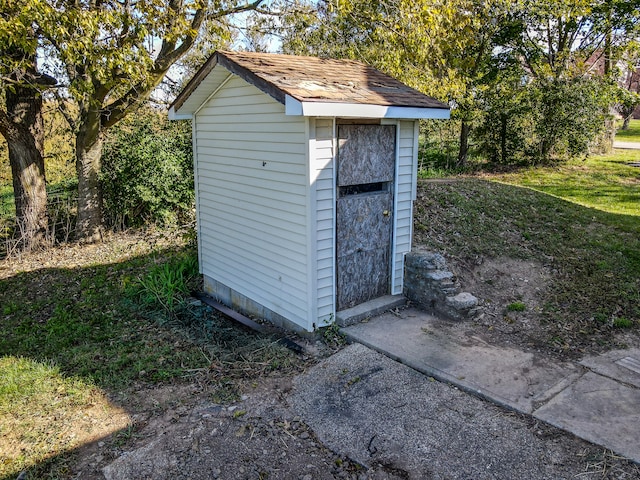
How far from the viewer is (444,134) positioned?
15.2 metres

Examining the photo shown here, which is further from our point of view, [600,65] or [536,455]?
[600,65]

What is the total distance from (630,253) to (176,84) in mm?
9451

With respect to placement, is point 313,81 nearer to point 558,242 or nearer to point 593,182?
point 558,242

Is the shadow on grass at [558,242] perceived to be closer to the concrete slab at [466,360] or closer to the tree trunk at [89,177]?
the concrete slab at [466,360]

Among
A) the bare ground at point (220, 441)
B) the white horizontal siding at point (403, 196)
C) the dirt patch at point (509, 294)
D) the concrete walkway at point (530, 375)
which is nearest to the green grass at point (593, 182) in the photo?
the dirt patch at point (509, 294)

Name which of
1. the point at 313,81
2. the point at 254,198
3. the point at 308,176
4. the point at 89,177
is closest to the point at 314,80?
the point at 313,81

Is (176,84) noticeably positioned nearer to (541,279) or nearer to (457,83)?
(457,83)

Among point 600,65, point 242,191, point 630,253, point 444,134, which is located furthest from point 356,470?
point 600,65

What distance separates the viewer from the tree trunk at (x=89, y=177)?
9.26m

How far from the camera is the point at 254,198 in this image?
594 centimetres

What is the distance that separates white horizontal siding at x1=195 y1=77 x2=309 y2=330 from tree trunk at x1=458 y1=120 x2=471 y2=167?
9.74 metres

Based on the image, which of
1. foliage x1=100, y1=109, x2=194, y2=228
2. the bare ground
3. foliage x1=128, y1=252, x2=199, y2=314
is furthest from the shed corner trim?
the bare ground

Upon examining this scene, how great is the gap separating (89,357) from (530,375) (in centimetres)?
456

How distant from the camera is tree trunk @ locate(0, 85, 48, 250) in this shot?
909 cm
